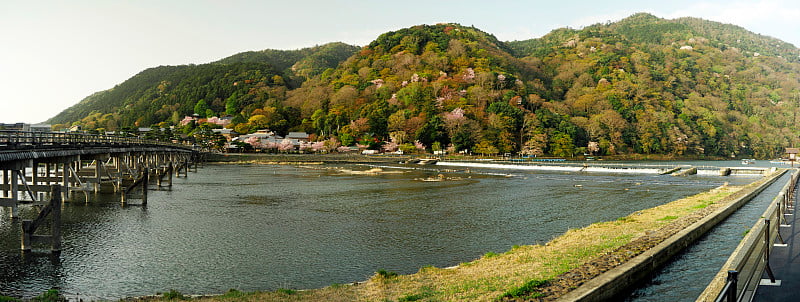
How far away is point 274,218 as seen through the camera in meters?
23.0

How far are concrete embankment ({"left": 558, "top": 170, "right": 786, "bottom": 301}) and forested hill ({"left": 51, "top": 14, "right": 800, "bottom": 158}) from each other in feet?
224

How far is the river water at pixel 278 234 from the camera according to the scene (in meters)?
12.5

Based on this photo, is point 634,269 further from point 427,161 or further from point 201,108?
point 201,108

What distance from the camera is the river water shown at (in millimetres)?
12547

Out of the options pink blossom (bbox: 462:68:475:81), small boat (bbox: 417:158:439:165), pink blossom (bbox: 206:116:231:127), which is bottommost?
→ small boat (bbox: 417:158:439:165)

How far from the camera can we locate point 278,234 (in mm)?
18891

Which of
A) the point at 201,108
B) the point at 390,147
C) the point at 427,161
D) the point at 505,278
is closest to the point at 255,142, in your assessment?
the point at 390,147

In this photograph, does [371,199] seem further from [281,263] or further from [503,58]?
[503,58]

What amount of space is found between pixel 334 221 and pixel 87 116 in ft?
492

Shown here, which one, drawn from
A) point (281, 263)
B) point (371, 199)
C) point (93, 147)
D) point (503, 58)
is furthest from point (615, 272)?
point (503, 58)

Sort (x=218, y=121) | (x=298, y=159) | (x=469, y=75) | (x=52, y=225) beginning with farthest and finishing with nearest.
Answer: (x=218, y=121)
(x=469, y=75)
(x=298, y=159)
(x=52, y=225)

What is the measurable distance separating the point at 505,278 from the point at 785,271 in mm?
4935

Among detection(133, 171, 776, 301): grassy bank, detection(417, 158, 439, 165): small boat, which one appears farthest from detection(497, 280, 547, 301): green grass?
detection(417, 158, 439, 165): small boat

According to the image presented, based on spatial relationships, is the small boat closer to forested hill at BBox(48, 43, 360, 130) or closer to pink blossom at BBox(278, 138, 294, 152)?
pink blossom at BBox(278, 138, 294, 152)
